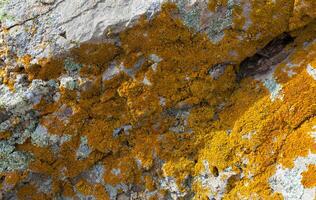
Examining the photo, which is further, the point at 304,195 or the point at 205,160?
the point at 205,160

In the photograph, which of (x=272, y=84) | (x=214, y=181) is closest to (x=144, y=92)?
(x=214, y=181)

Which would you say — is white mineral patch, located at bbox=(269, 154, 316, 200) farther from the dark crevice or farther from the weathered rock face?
the dark crevice

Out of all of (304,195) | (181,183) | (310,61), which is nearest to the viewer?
(304,195)

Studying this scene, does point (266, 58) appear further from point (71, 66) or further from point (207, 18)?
point (71, 66)

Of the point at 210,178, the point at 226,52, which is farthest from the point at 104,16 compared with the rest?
the point at 210,178

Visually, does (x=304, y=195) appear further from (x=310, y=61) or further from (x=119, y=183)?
(x=119, y=183)

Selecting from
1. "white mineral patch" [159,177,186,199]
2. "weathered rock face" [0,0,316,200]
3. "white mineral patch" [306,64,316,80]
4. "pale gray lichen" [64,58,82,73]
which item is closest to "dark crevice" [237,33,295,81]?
"weathered rock face" [0,0,316,200]

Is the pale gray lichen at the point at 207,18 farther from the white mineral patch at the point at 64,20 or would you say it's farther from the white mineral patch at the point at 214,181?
the white mineral patch at the point at 214,181
